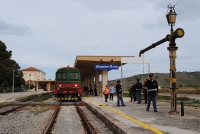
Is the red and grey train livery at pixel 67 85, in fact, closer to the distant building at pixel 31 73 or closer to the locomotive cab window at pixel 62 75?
the locomotive cab window at pixel 62 75

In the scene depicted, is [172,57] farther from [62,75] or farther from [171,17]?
[62,75]

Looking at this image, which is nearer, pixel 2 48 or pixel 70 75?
pixel 70 75

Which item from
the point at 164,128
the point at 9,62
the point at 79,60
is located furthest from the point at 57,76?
the point at 9,62

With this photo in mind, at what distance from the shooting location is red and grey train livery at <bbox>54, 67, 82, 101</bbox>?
25.7m

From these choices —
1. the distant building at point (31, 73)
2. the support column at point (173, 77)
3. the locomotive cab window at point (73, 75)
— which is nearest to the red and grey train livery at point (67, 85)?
the locomotive cab window at point (73, 75)

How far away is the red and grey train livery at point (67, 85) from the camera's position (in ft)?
84.3

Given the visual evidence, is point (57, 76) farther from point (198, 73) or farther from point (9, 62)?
point (198, 73)

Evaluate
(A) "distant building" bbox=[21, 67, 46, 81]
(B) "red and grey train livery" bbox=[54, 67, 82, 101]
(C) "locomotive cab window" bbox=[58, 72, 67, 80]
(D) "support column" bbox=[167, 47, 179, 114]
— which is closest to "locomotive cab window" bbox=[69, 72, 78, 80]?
(B) "red and grey train livery" bbox=[54, 67, 82, 101]

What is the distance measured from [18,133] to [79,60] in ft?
74.2

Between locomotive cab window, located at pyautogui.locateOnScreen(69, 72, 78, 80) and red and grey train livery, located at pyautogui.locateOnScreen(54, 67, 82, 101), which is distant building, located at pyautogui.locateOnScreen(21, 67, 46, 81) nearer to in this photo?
red and grey train livery, located at pyautogui.locateOnScreen(54, 67, 82, 101)

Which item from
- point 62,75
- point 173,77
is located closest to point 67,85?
point 62,75

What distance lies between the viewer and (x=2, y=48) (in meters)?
75.1

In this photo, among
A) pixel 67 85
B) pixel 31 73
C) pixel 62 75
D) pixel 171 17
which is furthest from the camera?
pixel 31 73

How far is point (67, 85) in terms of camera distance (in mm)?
25953
